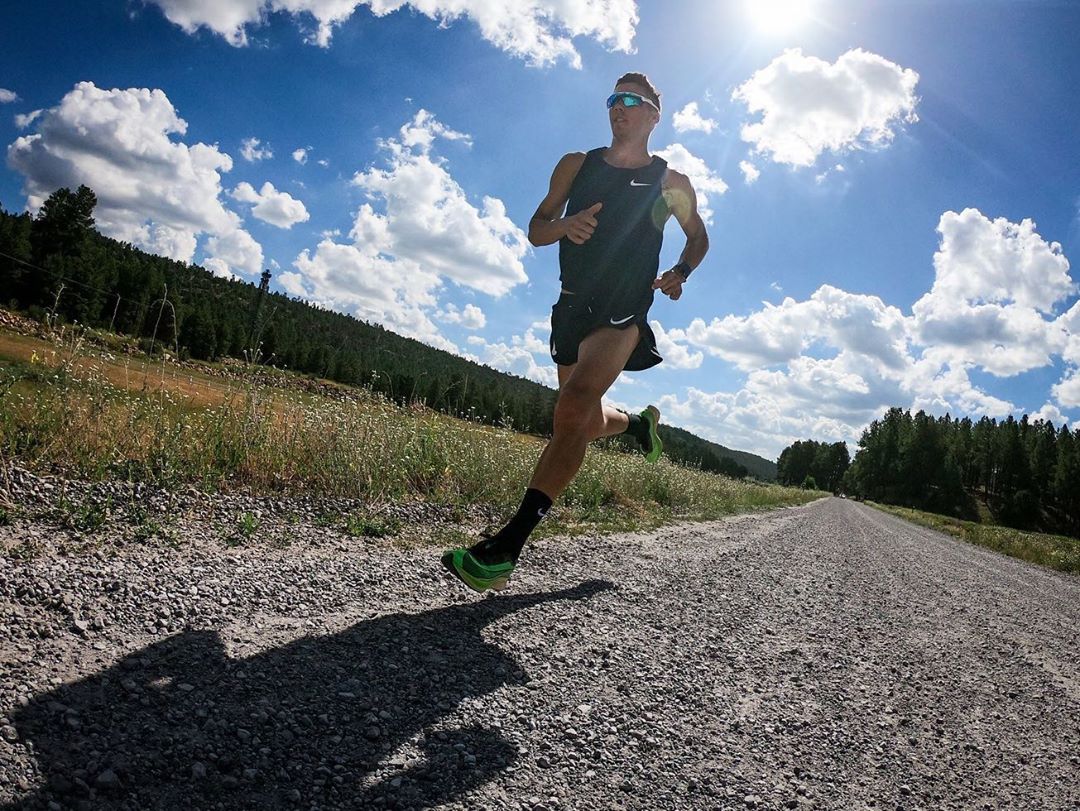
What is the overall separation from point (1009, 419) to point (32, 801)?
14485cm

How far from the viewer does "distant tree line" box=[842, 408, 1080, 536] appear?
82125 millimetres

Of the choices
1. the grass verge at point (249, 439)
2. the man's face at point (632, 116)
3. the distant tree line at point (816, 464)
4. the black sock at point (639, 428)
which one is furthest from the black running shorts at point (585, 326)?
the distant tree line at point (816, 464)

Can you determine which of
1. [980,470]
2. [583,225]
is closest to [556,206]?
[583,225]

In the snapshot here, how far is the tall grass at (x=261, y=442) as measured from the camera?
3.53 metres

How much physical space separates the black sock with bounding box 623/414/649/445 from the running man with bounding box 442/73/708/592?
0.73 meters

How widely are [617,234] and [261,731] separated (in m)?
2.95

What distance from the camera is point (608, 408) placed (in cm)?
421

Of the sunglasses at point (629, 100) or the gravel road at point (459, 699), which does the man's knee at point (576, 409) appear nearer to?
the gravel road at point (459, 699)

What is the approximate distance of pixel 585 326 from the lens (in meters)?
3.44

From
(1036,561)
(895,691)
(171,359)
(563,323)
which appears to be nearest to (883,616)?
(895,691)

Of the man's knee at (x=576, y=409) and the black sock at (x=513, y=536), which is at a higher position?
the man's knee at (x=576, y=409)

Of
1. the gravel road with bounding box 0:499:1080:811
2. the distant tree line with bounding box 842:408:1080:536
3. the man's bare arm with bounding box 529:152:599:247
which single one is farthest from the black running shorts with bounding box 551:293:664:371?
the distant tree line with bounding box 842:408:1080:536

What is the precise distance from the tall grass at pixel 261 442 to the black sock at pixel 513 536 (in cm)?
202

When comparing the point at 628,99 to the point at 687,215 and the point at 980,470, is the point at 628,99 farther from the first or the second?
the point at 980,470
